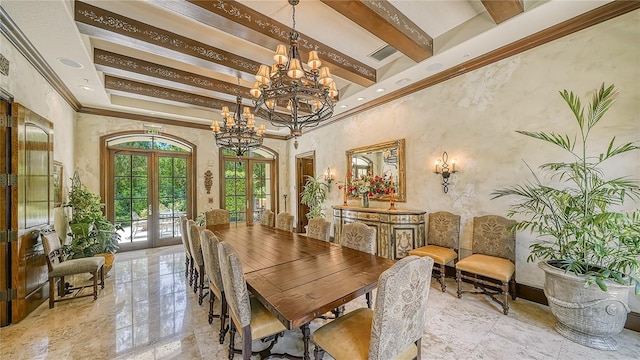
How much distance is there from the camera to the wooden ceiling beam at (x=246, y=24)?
229 centimetres

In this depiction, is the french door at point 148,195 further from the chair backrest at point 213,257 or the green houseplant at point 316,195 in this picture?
the chair backrest at point 213,257

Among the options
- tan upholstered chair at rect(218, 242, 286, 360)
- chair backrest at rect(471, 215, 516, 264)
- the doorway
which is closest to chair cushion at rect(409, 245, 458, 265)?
chair backrest at rect(471, 215, 516, 264)

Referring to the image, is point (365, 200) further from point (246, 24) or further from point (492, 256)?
point (246, 24)

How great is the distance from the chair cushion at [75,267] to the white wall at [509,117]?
4.81 m

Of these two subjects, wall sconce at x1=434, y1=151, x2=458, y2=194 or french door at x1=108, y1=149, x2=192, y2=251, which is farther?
french door at x1=108, y1=149, x2=192, y2=251

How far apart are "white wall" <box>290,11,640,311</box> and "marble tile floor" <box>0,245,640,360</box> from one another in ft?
2.71

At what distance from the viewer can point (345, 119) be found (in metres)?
5.72

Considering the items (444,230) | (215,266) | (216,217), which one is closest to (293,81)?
Result: (215,266)

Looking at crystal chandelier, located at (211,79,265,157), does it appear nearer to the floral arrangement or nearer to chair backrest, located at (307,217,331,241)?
chair backrest, located at (307,217,331,241)

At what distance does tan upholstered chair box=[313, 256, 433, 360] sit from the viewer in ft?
4.17

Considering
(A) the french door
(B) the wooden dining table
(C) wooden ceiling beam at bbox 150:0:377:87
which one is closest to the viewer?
(B) the wooden dining table

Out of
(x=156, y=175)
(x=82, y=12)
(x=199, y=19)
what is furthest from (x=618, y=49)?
(x=156, y=175)

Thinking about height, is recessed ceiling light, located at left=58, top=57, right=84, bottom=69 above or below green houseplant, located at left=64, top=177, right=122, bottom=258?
above

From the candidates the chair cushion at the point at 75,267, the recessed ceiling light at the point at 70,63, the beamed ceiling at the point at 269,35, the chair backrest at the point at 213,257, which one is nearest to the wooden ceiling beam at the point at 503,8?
the beamed ceiling at the point at 269,35
